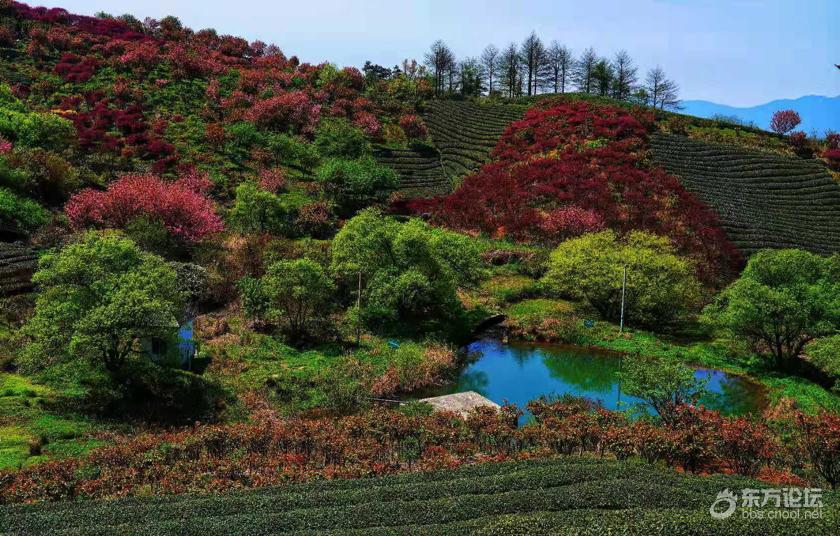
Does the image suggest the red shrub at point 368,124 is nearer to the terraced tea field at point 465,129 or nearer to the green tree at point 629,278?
the terraced tea field at point 465,129

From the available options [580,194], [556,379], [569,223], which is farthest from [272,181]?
[556,379]

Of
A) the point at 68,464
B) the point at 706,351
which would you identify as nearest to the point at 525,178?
the point at 706,351

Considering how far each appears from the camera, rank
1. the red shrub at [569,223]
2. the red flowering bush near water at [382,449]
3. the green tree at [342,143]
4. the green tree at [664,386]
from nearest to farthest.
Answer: the red flowering bush near water at [382,449]
the green tree at [664,386]
the red shrub at [569,223]
the green tree at [342,143]

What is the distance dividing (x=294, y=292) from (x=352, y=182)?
22375 mm

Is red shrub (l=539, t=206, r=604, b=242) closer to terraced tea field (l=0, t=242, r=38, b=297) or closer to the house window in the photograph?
the house window

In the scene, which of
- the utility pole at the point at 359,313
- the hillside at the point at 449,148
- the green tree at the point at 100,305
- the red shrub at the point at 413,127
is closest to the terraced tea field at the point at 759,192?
the hillside at the point at 449,148

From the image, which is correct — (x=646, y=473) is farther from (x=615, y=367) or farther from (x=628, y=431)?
(x=615, y=367)

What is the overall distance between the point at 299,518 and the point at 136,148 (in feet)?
149

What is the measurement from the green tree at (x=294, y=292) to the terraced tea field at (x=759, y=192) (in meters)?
31.2

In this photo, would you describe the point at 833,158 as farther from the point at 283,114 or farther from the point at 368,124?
the point at 283,114

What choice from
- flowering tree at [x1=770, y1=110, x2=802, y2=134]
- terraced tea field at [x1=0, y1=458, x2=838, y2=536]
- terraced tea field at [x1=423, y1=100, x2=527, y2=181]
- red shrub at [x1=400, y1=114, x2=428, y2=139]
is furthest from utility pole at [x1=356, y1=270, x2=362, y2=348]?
flowering tree at [x1=770, y1=110, x2=802, y2=134]

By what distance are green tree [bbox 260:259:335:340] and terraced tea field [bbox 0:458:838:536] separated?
1365 centimetres

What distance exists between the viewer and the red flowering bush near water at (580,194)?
41750 millimetres

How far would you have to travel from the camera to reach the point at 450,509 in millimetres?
11805
